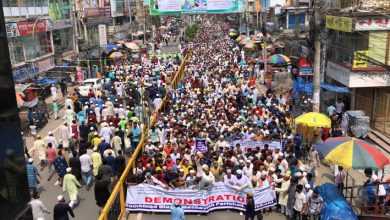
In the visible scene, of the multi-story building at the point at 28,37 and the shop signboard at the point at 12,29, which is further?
the multi-story building at the point at 28,37

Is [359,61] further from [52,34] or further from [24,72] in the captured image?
[52,34]

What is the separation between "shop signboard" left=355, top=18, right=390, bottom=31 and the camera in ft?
55.7

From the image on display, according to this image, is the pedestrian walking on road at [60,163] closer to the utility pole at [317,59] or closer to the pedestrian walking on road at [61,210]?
the pedestrian walking on road at [61,210]

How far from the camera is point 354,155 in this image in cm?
946

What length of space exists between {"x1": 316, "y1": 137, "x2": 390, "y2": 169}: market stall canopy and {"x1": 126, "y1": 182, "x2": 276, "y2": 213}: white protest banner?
1812 millimetres

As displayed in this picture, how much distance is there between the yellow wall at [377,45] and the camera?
17.2m

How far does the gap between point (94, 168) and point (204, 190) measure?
135 inches

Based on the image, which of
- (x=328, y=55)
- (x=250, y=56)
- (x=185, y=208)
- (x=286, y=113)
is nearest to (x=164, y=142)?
(x=185, y=208)

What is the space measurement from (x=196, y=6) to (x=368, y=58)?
76.1ft

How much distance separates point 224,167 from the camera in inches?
438

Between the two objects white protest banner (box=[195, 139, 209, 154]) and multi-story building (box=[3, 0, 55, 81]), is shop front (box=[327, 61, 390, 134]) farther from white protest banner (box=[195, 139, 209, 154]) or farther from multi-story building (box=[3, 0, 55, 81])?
multi-story building (box=[3, 0, 55, 81])

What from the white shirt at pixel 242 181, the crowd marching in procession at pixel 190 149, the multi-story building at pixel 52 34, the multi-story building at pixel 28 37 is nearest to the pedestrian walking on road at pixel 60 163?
the crowd marching in procession at pixel 190 149

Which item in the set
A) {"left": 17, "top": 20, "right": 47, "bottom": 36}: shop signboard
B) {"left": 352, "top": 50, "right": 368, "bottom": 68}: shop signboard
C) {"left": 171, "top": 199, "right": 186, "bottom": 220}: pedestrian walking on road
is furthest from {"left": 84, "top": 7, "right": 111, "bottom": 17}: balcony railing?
{"left": 171, "top": 199, "right": 186, "bottom": 220}: pedestrian walking on road

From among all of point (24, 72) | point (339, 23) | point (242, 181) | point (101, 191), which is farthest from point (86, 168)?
point (24, 72)
